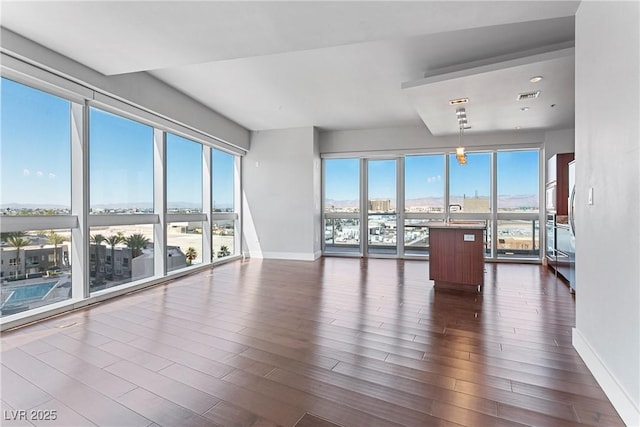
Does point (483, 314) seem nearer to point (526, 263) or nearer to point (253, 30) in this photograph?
point (253, 30)

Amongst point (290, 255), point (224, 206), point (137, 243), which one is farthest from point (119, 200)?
point (290, 255)

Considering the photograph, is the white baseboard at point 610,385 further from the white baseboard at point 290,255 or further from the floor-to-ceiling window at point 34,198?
the white baseboard at point 290,255

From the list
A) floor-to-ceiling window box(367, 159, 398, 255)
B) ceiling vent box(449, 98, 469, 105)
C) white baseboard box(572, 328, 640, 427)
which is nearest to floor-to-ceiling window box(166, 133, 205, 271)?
floor-to-ceiling window box(367, 159, 398, 255)

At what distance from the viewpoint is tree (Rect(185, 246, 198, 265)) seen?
19.1 ft

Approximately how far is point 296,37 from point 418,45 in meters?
1.48

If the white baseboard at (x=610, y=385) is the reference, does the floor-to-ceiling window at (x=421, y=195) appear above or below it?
above

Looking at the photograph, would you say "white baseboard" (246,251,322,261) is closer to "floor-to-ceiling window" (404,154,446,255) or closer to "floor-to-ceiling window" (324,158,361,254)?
"floor-to-ceiling window" (324,158,361,254)

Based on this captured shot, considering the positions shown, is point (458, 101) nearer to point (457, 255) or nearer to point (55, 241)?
point (457, 255)

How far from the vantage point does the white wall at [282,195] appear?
7.14 m

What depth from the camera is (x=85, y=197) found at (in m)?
3.74

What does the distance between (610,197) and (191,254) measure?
577 cm

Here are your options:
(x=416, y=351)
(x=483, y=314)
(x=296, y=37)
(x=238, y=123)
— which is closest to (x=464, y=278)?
(x=483, y=314)

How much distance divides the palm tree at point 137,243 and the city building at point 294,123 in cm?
6

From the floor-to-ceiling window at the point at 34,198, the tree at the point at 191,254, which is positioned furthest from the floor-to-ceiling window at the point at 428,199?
the floor-to-ceiling window at the point at 34,198
